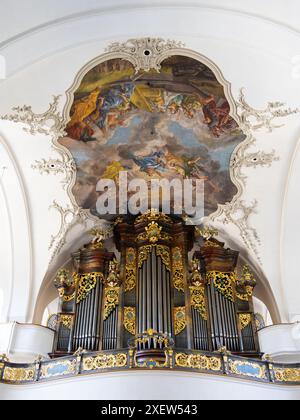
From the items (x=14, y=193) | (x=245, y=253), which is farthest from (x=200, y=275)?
(x=14, y=193)

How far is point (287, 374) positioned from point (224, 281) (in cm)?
289

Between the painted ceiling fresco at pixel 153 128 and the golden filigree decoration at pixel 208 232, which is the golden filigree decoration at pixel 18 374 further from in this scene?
the golden filigree decoration at pixel 208 232

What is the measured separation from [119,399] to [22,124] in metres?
6.11

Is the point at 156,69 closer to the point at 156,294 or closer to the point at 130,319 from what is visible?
the point at 156,294

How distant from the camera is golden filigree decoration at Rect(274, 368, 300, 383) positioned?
9448 millimetres

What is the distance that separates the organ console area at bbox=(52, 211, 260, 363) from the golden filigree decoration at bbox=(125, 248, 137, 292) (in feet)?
0.08

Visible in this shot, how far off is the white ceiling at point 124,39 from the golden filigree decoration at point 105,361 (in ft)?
9.45

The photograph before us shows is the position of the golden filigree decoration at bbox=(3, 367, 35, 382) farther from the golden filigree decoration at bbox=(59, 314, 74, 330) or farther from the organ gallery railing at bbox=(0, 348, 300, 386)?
the golden filigree decoration at bbox=(59, 314, 74, 330)

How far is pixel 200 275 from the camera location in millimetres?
11719

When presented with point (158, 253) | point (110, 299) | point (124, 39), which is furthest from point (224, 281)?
point (124, 39)

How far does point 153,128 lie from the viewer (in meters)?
10.6

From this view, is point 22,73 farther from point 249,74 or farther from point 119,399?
point 119,399

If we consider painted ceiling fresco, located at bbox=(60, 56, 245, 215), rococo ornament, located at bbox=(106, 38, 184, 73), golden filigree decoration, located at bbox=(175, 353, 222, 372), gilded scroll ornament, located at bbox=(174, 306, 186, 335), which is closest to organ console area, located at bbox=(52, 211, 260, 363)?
gilded scroll ornament, located at bbox=(174, 306, 186, 335)

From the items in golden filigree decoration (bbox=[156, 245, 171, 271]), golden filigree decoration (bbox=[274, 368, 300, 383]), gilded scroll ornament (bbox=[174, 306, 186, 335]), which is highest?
golden filigree decoration (bbox=[156, 245, 171, 271])
